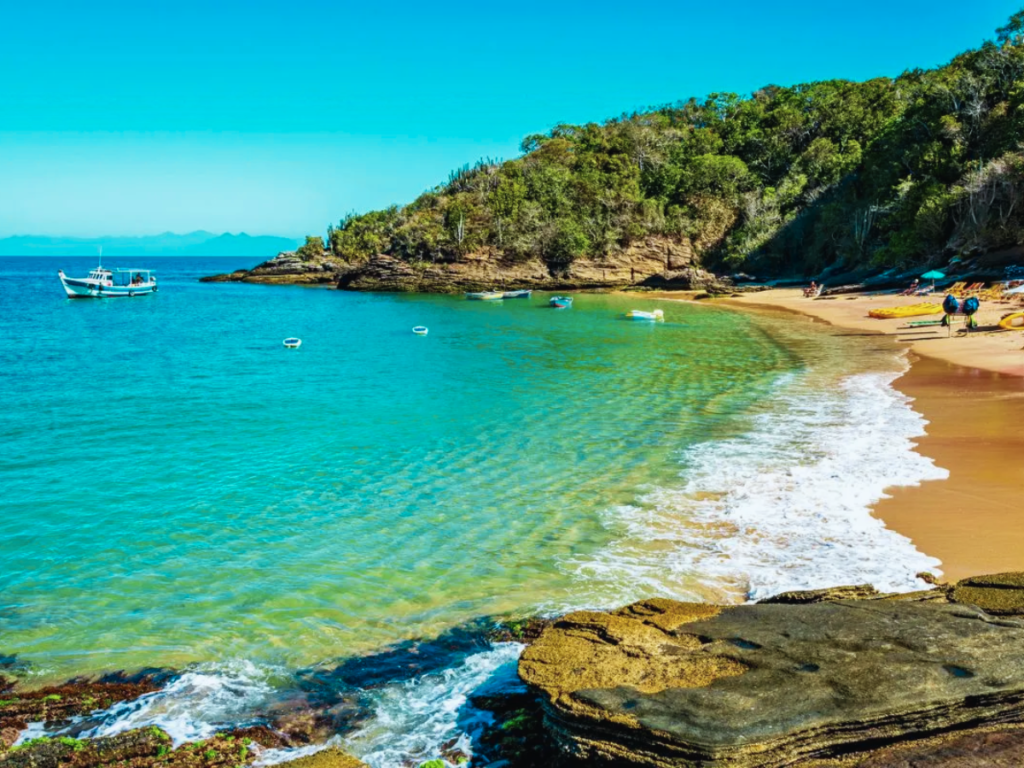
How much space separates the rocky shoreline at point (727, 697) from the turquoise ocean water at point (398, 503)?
0.55 meters

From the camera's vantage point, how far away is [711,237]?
79.9m

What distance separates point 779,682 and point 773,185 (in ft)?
290

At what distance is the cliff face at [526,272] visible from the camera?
73625mm

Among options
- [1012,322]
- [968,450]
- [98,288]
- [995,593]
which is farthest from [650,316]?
[98,288]

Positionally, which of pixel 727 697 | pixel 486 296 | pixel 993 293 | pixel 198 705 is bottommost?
pixel 198 705

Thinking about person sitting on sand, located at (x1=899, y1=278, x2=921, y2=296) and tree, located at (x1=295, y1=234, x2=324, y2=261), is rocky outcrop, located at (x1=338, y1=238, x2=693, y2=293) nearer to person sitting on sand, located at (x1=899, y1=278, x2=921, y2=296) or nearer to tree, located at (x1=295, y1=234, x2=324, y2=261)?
tree, located at (x1=295, y1=234, x2=324, y2=261)

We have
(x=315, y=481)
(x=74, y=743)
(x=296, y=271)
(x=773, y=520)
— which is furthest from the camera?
(x=296, y=271)

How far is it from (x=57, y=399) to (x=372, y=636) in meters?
19.1

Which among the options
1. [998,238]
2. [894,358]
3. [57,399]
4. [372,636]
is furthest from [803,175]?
[372,636]

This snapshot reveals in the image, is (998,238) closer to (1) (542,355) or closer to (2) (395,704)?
(1) (542,355)

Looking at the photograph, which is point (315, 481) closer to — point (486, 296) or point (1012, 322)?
point (1012, 322)

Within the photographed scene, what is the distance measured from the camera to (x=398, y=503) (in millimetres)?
12672

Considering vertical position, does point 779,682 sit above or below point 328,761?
above

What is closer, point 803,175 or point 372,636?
point 372,636
